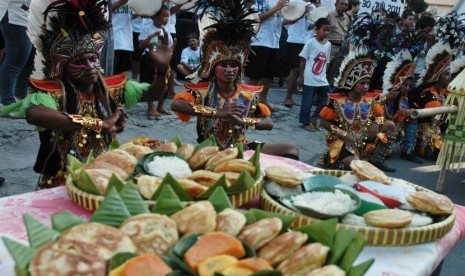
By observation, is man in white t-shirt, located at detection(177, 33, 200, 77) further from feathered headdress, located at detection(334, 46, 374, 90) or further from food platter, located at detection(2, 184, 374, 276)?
food platter, located at detection(2, 184, 374, 276)

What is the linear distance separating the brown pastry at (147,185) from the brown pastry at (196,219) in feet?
0.81

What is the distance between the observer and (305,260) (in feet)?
3.97

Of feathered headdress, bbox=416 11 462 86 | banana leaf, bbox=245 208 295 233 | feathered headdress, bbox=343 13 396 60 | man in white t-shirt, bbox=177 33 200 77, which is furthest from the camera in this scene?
man in white t-shirt, bbox=177 33 200 77

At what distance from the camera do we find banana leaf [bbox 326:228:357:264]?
125 centimetres

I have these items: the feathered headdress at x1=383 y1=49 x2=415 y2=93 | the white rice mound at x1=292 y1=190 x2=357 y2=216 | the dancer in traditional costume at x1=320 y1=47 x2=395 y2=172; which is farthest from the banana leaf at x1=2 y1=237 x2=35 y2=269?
the feathered headdress at x1=383 y1=49 x2=415 y2=93

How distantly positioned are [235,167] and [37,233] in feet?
2.55

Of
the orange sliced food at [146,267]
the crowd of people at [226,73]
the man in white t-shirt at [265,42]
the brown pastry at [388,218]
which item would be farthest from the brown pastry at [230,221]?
the man in white t-shirt at [265,42]

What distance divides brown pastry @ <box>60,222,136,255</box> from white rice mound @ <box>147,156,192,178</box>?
0.58 m

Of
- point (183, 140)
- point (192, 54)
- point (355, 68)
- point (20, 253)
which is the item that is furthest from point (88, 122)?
point (192, 54)

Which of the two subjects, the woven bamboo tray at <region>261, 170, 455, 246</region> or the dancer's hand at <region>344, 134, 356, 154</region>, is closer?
the woven bamboo tray at <region>261, 170, 455, 246</region>

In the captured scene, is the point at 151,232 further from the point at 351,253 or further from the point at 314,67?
the point at 314,67

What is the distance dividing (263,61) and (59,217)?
6.14m

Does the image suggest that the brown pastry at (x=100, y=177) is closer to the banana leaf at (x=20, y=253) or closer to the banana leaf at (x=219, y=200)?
the banana leaf at (x=219, y=200)

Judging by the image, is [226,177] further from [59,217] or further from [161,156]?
[59,217]
